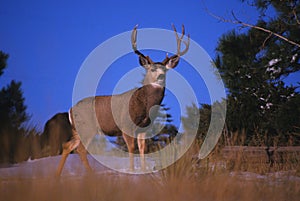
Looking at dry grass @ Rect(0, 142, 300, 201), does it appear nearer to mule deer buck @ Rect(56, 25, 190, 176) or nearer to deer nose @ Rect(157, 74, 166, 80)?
mule deer buck @ Rect(56, 25, 190, 176)

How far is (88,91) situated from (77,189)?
3.50 metres

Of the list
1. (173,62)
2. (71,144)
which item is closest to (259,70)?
(173,62)

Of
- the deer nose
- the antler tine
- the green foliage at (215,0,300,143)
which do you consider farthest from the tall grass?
the green foliage at (215,0,300,143)

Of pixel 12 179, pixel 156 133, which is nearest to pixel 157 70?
pixel 156 133

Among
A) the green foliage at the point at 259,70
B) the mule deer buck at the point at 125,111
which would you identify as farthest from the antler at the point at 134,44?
the green foliage at the point at 259,70

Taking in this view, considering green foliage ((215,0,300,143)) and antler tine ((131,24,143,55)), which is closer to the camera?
antler tine ((131,24,143,55))

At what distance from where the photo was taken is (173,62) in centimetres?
744

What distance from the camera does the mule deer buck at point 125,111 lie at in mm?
6574

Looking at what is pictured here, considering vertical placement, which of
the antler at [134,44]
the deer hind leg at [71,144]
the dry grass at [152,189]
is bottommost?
the dry grass at [152,189]

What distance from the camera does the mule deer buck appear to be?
657 centimetres

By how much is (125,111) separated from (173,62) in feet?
4.49

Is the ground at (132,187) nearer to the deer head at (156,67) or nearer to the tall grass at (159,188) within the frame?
the tall grass at (159,188)

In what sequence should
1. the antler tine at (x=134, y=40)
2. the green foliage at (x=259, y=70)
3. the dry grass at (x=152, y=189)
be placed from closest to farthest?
the dry grass at (x=152, y=189), the antler tine at (x=134, y=40), the green foliage at (x=259, y=70)

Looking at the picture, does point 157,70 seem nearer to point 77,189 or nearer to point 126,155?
point 126,155
